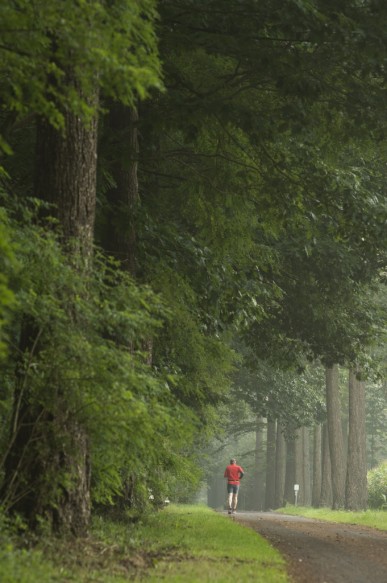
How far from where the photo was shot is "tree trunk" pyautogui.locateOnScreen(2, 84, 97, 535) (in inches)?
343

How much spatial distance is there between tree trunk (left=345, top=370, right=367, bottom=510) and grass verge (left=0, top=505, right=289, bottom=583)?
1617 cm

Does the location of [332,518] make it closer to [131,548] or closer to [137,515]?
[137,515]

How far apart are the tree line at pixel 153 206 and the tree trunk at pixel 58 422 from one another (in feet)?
0.08

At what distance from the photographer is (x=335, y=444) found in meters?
31.5

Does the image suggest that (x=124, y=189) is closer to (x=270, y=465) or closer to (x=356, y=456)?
(x=356, y=456)

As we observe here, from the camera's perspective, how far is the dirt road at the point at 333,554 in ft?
32.6

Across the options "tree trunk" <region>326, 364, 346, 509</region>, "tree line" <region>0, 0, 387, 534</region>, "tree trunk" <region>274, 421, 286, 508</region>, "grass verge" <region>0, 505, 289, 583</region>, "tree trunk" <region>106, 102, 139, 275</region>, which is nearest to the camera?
"grass verge" <region>0, 505, 289, 583</region>

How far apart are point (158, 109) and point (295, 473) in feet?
123

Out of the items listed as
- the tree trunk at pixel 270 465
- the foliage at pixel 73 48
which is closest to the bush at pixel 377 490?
the tree trunk at pixel 270 465

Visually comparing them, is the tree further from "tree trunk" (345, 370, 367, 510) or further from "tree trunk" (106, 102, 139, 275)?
"tree trunk" (345, 370, 367, 510)

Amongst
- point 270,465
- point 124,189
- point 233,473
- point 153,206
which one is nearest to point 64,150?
point 124,189

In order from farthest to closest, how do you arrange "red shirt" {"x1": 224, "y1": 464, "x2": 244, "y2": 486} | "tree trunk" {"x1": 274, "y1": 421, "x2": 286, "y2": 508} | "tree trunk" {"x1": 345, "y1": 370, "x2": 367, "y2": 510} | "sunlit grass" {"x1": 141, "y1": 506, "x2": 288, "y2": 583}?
1. "tree trunk" {"x1": 274, "y1": 421, "x2": 286, "y2": 508}
2. "tree trunk" {"x1": 345, "y1": 370, "x2": 367, "y2": 510}
3. "red shirt" {"x1": 224, "y1": 464, "x2": 244, "y2": 486}
4. "sunlit grass" {"x1": 141, "y1": 506, "x2": 288, "y2": 583}

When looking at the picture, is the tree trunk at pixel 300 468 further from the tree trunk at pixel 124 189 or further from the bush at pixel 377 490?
the tree trunk at pixel 124 189

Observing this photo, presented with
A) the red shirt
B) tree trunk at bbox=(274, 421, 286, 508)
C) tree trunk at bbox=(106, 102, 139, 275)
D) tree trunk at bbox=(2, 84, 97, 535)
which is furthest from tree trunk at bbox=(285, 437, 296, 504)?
tree trunk at bbox=(2, 84, 97, 535)
